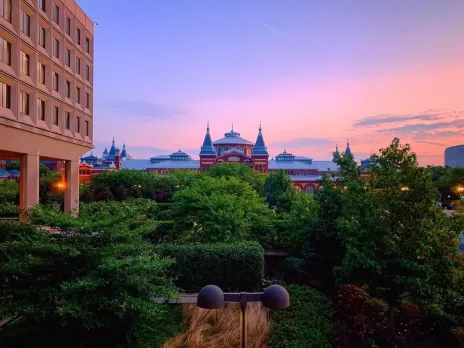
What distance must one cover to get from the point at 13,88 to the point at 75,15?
9.54 meters

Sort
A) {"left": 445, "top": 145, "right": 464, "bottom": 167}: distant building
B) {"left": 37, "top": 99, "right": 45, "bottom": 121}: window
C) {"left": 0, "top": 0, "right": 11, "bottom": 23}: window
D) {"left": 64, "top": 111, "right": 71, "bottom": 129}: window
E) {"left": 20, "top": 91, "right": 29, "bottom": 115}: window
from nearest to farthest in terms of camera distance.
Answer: {"left": 0, "top": 0, "right": 11, "bottom": 23}: window → {"left": 20, "top": 91, "right": 29, "bottom": 115}: window → {"left": 37, "top": 99, "right": 45, "bottom": 121}: window → {"left": 64, "top": 111, "right": 71, "bottom": 129}: window → {"left": 445, "top": 145, "right": 464, "bottom": 167}: distant building

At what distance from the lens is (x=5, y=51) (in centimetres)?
1570

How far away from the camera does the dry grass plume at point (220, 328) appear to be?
32.1ft

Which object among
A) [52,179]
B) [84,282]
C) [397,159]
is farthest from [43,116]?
[52,179]

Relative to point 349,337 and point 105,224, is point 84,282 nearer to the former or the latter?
point 105,224

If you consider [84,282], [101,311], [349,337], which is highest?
[84,282]

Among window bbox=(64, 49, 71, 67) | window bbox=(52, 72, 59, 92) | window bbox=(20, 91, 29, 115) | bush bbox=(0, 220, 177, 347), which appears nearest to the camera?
bush bbox=(0, 220, 177, 347)

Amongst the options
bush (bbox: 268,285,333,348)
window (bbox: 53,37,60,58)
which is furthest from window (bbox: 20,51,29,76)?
bush (bbox: 268,285,333,348)

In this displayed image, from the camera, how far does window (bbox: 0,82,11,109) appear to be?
1546cm

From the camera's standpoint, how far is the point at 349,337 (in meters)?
10.0

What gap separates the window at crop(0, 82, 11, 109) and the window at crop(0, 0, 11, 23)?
2.86 m

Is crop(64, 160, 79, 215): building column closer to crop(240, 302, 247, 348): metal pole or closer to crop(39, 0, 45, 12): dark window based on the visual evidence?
crop(39, 0, 45, 12): dark window

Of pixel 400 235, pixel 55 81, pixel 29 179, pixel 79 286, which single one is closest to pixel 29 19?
pixel 55 81

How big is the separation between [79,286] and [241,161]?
232ft
